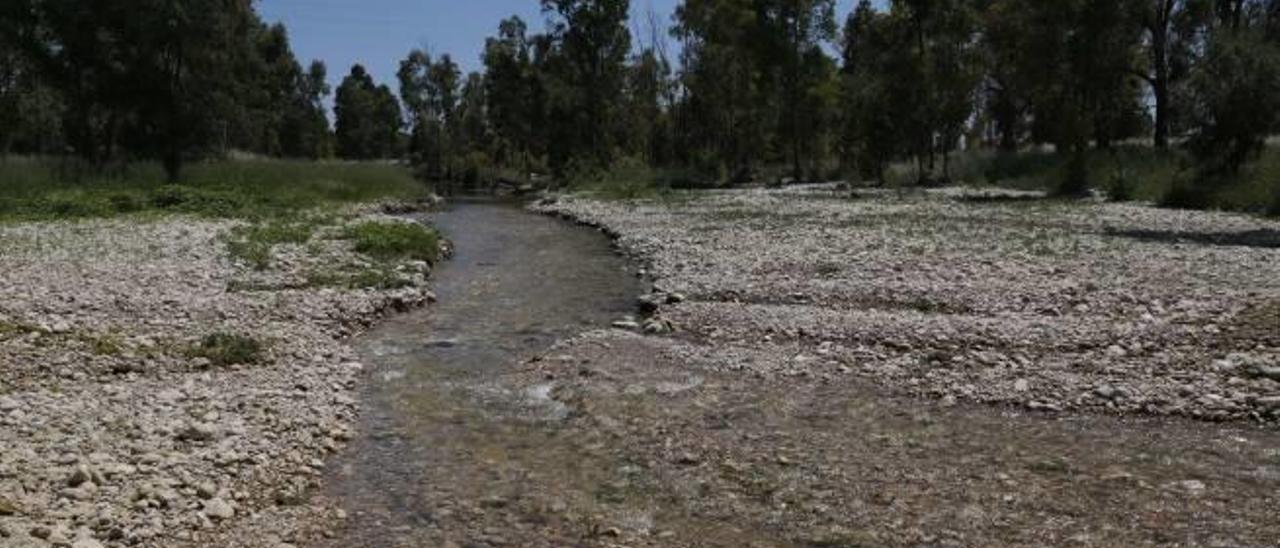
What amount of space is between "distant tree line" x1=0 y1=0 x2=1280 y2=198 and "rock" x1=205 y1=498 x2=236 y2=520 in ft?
108

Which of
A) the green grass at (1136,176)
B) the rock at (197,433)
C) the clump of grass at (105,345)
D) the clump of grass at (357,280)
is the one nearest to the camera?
the rock at (197,433)

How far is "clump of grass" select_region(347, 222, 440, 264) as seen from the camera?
79.6ft

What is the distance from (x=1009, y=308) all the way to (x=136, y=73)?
147 ft

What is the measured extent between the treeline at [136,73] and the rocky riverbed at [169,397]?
29740 millimetres

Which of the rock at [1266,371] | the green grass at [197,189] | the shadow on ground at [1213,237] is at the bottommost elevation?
the rock at [1266,371]

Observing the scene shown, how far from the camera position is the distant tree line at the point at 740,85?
1764 inches

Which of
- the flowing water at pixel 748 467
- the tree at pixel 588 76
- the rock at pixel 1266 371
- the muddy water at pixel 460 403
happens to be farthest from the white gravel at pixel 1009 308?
the tree at pixel 588 76

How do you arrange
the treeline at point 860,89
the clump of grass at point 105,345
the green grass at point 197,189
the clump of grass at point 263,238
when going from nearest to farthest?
the clump of grass at point 105,345, the clump of grass at point 263,238, the green grass at point 197,189, the treeline at point 860,89

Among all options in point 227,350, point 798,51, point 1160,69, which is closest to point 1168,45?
point 1160,69

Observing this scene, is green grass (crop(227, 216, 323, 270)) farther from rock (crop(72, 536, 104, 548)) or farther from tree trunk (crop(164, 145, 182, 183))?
tree trunk (crop(164, 145, 182, 183))

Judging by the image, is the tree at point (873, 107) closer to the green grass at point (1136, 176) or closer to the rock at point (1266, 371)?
the green grass at point (1136, 176)

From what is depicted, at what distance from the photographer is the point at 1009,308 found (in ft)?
50.3

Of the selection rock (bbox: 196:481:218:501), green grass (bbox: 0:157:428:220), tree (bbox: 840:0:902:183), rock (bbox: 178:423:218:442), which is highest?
tree (bbox: 840:0:902:183)

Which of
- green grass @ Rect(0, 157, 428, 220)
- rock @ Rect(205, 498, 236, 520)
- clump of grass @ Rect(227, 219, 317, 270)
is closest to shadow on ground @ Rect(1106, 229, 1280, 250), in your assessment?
clump of grass @ Rect(227, 219, 317, 270)
